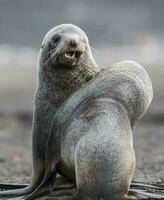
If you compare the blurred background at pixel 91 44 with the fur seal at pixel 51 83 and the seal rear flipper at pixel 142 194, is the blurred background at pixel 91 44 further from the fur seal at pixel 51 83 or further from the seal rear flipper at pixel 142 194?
the seal rear flipper at pixel 142 194

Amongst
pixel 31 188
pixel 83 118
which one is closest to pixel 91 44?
pixel 31 188

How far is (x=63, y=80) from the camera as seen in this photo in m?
7.99

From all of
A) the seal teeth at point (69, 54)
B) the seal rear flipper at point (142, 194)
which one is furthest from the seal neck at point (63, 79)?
the seal rear flipper at point (142, 194)

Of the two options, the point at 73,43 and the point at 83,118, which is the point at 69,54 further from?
the point at 83,118

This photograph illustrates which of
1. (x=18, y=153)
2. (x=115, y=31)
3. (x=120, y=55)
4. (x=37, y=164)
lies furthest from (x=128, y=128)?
(x=115, y=31)

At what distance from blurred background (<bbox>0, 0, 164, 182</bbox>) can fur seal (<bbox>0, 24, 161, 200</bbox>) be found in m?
0.81

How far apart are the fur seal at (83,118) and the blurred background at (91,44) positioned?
2.64 ft

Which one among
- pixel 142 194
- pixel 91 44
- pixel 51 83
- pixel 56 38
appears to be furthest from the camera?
pixel 91 44

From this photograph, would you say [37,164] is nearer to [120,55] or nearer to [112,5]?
[120,55]

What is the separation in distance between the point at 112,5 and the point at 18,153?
27.8 metres

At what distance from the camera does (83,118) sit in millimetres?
7664

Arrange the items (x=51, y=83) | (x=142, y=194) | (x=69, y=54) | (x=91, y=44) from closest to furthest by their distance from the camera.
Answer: (x=142, y=194) → (x=69, y=54) → (x=51, y=83) → (x=91, y=44)

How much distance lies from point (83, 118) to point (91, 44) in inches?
797

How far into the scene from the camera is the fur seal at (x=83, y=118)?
24.2 ft
